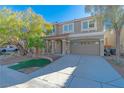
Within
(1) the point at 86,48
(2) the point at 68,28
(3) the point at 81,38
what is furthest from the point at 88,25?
(2) the point at 68,28

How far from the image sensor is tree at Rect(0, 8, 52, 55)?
18719 mm

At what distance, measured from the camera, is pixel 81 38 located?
2019 centimetres

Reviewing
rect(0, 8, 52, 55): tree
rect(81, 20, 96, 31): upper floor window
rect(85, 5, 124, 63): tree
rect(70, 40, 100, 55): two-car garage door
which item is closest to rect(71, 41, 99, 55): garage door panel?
rect(70, 40, 100, 55): two-car garage door

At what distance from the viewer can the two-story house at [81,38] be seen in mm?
18750

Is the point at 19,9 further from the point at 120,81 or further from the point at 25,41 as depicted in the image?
the point at 120,81

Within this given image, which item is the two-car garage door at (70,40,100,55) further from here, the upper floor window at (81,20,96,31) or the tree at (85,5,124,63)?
the tree at (85,5,124,63)

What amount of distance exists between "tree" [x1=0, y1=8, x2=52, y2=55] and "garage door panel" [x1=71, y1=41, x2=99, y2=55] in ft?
16.8

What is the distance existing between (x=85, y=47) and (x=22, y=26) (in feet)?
31.6

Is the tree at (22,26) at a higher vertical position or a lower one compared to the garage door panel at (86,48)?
higher

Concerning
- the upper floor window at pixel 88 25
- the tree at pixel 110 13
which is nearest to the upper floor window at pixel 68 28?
the upper floor window at pixel 88 25

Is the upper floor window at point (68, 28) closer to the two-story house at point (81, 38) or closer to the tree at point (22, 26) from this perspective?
the two-story house at point (81, 38)

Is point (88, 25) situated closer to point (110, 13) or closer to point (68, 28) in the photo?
point (68, 28)

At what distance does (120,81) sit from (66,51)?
48.3 ft
